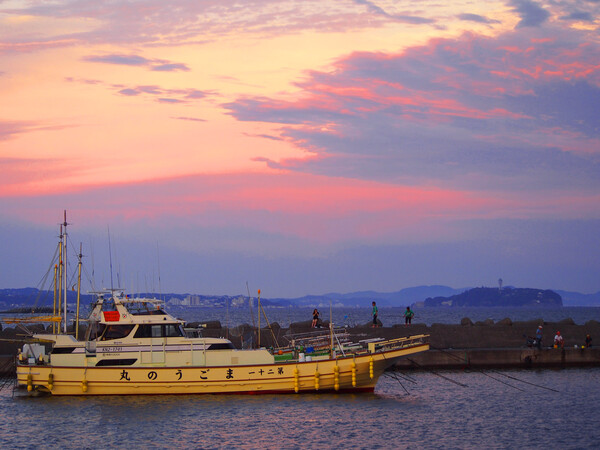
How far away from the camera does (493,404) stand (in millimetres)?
34344

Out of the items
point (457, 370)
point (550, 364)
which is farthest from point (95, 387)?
point (550, 364)

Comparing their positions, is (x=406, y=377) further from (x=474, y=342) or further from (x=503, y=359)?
(x=474, y=342)

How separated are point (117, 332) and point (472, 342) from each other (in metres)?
21.7

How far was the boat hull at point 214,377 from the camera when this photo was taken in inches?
1345

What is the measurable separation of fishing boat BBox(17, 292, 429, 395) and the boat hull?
4cm

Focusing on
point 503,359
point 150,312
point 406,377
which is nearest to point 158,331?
point 150,312

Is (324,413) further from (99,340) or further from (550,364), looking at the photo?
(550,364)

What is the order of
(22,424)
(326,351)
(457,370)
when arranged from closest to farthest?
(22,424)
(326,351)
(457,370)

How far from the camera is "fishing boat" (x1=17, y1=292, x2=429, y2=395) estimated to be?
34.2m

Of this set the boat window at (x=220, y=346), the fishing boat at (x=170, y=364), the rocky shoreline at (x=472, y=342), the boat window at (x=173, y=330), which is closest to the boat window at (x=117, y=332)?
the fishing boat at (x=170, y=364)

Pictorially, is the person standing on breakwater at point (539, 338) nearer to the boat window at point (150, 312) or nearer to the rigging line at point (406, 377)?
the rigging line at point (406, 377)

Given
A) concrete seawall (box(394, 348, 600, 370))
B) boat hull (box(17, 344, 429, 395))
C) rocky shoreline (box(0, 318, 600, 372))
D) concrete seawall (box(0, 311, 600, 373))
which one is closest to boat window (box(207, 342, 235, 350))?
boat hull (box(17, 344, 429, 395))

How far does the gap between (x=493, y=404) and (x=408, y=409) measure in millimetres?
3767

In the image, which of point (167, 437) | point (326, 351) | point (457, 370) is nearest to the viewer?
point (167, 437)
